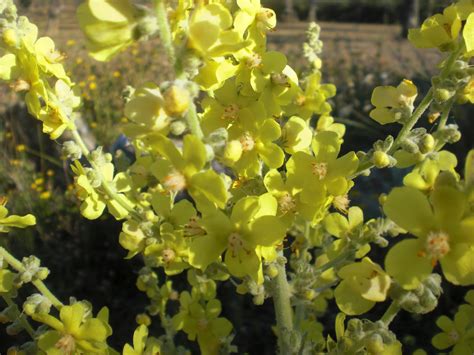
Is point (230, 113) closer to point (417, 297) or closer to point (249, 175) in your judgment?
point (249, 175)

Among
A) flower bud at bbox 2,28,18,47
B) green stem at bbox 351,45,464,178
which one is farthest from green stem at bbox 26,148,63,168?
green stem at bbox 351,45,464,178

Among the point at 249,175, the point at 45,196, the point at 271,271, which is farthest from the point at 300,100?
the point at 45,196

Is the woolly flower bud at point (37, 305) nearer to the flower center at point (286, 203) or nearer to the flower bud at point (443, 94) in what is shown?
the flower center at point (286, 203)

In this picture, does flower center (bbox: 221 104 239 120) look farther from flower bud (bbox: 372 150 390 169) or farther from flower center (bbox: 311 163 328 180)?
flower bud (bbox: 372 150 390 169)

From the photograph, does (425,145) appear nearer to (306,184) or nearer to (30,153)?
(306,184)

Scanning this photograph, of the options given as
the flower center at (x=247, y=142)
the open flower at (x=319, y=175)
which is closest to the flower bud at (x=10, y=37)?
the flower center at (x=247, y=142)

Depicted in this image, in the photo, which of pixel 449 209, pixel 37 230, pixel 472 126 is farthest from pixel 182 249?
pixel 472 126

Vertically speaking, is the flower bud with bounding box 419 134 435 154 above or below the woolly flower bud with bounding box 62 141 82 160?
above
